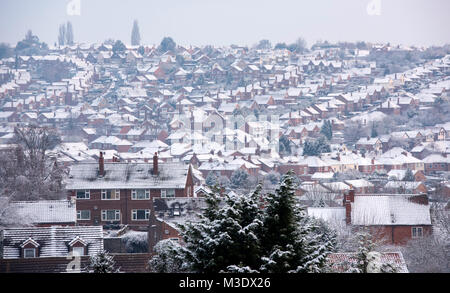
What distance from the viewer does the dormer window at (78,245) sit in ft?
44.6

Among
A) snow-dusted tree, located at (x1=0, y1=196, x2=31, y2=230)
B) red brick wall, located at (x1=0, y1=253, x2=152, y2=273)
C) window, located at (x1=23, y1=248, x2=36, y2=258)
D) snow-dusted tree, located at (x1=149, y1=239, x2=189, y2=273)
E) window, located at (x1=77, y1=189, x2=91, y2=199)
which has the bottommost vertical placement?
window, located at (x1=77, y1=189, x2=91, y2=199)

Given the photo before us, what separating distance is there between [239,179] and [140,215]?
1794 cm

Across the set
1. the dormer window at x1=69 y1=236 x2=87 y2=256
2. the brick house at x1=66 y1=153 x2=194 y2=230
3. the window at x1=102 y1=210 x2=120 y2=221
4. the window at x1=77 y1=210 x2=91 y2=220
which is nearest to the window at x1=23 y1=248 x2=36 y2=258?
the dormer window at x1=69 y1=236 x2=87 y2=256

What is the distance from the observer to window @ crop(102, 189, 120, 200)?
74.7 ft

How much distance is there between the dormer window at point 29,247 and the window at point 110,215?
884 cm

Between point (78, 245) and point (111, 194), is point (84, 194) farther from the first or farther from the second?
point (78, 245)

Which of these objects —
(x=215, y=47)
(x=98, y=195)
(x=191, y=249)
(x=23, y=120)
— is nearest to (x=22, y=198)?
(x=98, y=195)

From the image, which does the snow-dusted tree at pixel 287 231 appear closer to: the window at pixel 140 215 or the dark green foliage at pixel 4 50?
the window at pixel 140 215

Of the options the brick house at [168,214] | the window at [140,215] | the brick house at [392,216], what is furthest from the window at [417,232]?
the window at [140,215]

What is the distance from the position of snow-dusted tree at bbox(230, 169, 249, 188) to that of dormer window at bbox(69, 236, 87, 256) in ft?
77.7

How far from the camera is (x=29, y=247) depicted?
13.6m

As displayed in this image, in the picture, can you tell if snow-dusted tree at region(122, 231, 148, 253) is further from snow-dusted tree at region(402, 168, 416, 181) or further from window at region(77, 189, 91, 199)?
snow-dusted tree at region(402, 168, 416, 181)
